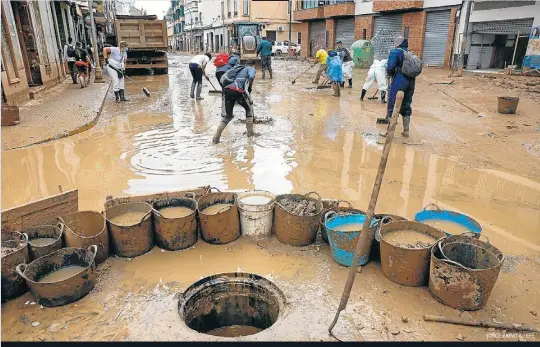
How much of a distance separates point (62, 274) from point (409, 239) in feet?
9.98

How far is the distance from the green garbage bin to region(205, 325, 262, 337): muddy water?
2212 centimetres

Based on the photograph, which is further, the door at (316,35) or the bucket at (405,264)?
the door at (316,35)

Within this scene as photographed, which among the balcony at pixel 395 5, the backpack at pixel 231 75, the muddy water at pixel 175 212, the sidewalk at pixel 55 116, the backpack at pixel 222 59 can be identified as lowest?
the muddy water at pixel 175 212

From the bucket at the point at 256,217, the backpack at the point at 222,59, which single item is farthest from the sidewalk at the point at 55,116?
the bucket at the point at 256,217

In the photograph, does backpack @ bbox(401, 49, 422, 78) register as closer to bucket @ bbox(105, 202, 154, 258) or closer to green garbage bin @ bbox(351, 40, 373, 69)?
bucket @ bbox(105, 202, 154, 258)

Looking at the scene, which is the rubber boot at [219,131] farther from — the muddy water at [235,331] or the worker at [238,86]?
→ the muddy water at [235,331]

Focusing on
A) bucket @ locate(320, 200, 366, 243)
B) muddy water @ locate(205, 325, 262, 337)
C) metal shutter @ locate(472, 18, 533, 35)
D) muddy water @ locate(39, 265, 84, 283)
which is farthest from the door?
muddy water @ locate(39, 265, 84, 283)

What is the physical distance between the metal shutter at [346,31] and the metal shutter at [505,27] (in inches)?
477

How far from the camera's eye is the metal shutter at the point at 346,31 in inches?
1193

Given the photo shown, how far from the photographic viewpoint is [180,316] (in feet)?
9.46

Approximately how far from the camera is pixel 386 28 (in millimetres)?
26062

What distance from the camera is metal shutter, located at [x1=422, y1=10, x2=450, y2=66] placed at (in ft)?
70.7

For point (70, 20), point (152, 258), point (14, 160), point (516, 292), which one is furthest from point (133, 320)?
point (70, 20)

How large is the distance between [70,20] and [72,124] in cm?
1502
